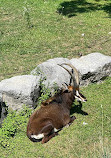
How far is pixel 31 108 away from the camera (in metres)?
7.72

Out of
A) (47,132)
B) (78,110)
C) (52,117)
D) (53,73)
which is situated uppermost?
(53,73)

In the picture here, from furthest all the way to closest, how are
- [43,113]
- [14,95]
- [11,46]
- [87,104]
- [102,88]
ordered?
[11,46] < [102,88] < [87,104] < [14,95] < [43,113]

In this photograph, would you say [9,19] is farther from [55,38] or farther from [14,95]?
[14,95]

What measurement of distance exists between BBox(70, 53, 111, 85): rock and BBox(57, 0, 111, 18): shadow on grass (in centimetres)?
652

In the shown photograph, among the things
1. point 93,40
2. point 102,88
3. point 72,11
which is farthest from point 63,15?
point 102,88

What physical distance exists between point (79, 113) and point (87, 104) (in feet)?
1.51

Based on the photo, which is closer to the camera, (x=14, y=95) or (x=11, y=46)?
(x=14, y=95)

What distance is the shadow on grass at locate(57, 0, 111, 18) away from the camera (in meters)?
15.6

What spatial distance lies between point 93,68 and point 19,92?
253cm

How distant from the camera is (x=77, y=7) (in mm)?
16359

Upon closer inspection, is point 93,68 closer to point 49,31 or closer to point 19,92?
point 19,92

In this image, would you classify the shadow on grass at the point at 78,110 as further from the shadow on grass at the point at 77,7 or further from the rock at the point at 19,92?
the shadow on grass at the point at 77,7

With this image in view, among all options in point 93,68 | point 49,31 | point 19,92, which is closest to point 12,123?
point 19,92

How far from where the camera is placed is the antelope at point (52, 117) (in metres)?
6.78
